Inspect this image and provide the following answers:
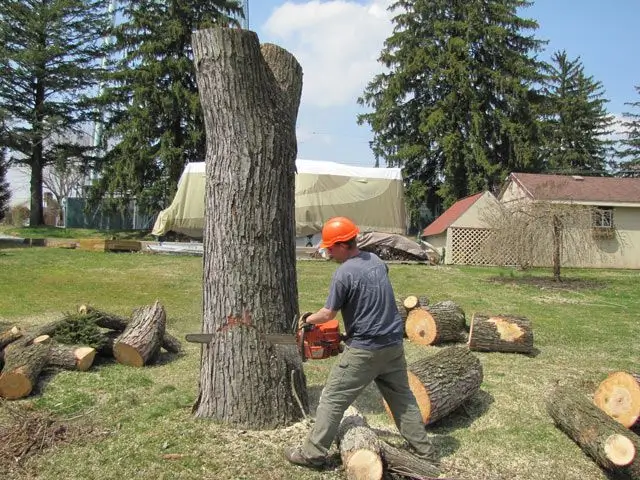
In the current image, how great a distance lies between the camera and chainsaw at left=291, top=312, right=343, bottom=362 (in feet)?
14.0

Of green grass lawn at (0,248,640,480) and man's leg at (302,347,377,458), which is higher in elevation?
man's leg at (302,347,377,458)

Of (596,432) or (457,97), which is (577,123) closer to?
(457,97)

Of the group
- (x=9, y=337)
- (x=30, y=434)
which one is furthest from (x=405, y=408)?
(x=9, y=337)

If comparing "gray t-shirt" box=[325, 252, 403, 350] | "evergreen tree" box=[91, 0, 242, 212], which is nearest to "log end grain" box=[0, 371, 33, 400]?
"gray t-shirt" box=[325, 252, 403, 350]

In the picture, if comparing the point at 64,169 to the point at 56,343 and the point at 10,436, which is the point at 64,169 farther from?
the point at 10,436

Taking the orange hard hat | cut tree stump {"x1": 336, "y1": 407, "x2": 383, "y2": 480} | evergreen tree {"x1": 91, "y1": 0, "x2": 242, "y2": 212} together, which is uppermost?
evergreen tree {"x1": 91, "y1": 0, "x2": 242, "y2": 212}

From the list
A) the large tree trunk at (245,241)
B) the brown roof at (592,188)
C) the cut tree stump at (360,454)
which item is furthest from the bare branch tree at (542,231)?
the cut tree stump at (360,454)

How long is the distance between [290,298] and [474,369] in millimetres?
2094

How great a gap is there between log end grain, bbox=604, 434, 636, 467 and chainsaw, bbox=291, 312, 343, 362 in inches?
86.7

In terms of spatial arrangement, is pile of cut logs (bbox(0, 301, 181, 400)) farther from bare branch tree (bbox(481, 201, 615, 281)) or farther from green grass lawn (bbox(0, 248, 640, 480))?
bare branch tree (bbox(481, 201, 615, 281))

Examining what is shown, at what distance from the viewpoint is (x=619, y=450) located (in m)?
4.35

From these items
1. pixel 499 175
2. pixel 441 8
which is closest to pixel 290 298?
pixel 499 175

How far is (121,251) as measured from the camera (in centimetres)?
2214

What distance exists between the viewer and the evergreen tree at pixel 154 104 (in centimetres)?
3091
